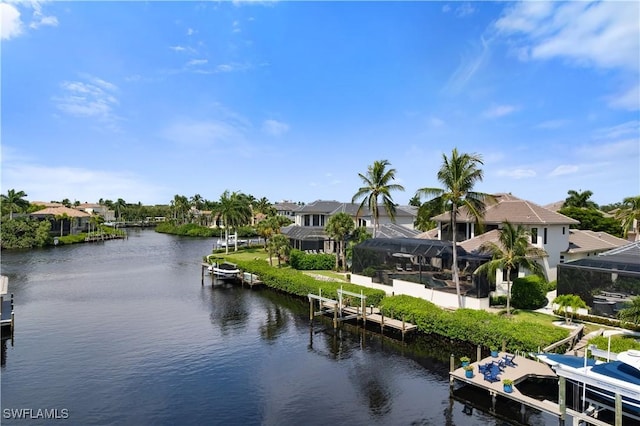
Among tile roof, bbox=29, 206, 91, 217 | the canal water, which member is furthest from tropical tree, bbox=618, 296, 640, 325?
tile roof, bbox=29, 206, 91, 217

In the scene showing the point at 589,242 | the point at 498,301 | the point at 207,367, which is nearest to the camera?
the point at 207,367

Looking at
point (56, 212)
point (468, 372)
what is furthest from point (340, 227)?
point (56, 212)

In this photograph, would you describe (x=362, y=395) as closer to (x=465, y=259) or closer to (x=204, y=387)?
(x=204, y=387)

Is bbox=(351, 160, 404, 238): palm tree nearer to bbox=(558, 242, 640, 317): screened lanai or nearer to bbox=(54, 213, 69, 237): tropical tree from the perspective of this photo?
bbox=(558, 242, 640, 317): screened lanai

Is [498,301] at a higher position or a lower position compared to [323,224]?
lower

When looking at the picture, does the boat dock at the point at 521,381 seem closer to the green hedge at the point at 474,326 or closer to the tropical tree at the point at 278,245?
the green hedge at the point at 474,326

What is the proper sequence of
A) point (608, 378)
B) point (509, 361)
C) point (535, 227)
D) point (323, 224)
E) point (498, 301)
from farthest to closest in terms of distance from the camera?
point (323, 224), point (535, 227), point (498, 301), point (509, 361), point (608, 378)

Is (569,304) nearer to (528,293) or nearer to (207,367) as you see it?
(528,293)

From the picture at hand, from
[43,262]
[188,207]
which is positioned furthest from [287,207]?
[43,262]
